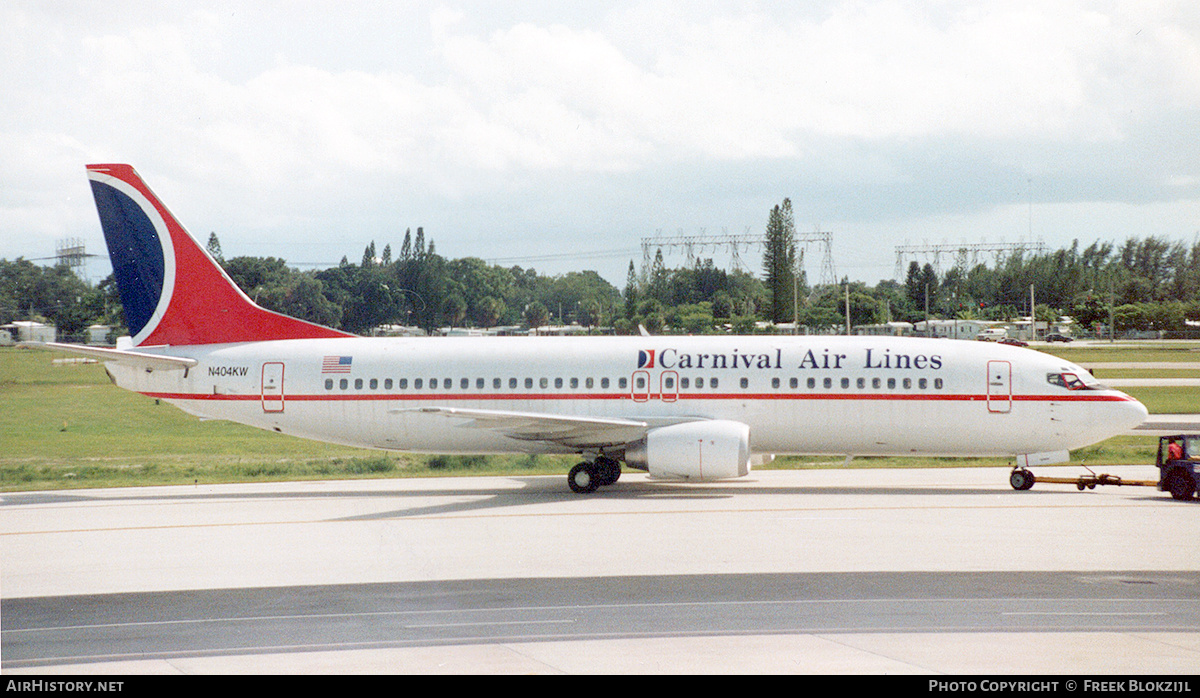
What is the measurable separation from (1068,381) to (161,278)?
25114mm

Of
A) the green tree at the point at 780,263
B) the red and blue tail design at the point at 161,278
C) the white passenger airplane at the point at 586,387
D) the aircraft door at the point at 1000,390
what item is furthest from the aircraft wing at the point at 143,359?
the green tree at the point at 780,263

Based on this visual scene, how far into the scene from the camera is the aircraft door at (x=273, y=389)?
29.5m

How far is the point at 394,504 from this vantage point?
25.9m

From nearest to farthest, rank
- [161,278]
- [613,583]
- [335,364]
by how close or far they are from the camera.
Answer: [613,583] < [335,364] < [161,278]

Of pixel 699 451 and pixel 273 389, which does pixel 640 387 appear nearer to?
pixel 699 451

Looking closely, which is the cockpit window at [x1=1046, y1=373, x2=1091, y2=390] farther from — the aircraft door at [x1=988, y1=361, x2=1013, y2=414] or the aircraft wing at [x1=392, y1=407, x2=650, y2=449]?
the aircraft wing at [x1=392, y1=407, x2=650, y2=449]

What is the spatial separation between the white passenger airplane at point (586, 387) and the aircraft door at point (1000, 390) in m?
0.04

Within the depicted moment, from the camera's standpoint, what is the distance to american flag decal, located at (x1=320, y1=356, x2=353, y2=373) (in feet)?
96.3

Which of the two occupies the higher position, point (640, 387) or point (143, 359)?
point (143, 359)

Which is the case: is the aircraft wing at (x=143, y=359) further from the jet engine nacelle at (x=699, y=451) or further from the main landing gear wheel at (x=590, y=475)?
the jet engine nacelle at (x=699, y=451)

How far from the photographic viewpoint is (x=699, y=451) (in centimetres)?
2586

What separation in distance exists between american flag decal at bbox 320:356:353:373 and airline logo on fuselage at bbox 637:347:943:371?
8147mm

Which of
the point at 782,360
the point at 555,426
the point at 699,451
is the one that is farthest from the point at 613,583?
the point at 782,360
